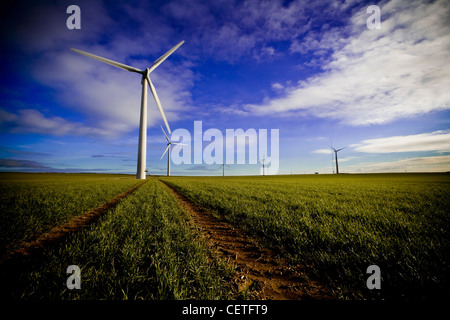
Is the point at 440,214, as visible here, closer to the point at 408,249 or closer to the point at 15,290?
the point at 408,249

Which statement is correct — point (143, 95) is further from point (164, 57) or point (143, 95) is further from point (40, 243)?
point (40, 243)

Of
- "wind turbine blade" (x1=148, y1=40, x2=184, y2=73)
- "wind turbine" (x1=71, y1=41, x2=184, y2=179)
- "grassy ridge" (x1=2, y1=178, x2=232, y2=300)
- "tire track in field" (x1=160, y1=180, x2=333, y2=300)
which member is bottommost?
"tire track in field" (x1=160, y1=180, x2=333, y2=300)

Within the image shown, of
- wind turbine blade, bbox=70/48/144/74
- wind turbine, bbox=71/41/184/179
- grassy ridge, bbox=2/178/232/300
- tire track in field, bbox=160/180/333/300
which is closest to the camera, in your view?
grassy ridge, bbox=2/178/232/300

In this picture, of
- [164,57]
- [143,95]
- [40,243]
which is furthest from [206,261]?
[143,95]

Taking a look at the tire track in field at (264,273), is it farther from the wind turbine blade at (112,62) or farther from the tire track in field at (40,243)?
the wind turbine blade at (112,62)

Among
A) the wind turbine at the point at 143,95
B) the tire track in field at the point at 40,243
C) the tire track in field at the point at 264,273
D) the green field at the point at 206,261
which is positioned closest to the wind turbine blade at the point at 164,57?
the wind turbine at the point at 143,95

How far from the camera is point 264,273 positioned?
12.2ft

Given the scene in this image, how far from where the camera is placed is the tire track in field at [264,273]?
3.09 meters

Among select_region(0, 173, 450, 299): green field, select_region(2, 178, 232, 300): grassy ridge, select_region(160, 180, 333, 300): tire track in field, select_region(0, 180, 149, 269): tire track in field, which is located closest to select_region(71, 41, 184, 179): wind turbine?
select_region(0, 180, 149, 269): tire track in field

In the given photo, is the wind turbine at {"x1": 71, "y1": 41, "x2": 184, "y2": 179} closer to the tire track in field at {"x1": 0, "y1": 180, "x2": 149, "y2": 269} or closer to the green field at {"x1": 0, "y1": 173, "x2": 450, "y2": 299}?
the tire track in field at {"x1": 0, "y1": 180, "x2": 149, "y2": 269}

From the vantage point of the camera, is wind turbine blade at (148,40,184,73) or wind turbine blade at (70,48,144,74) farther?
wind turbine blade at (148,40,184,73)

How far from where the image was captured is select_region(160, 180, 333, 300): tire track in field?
10.2ft

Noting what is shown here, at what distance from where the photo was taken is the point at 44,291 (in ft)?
9.20
